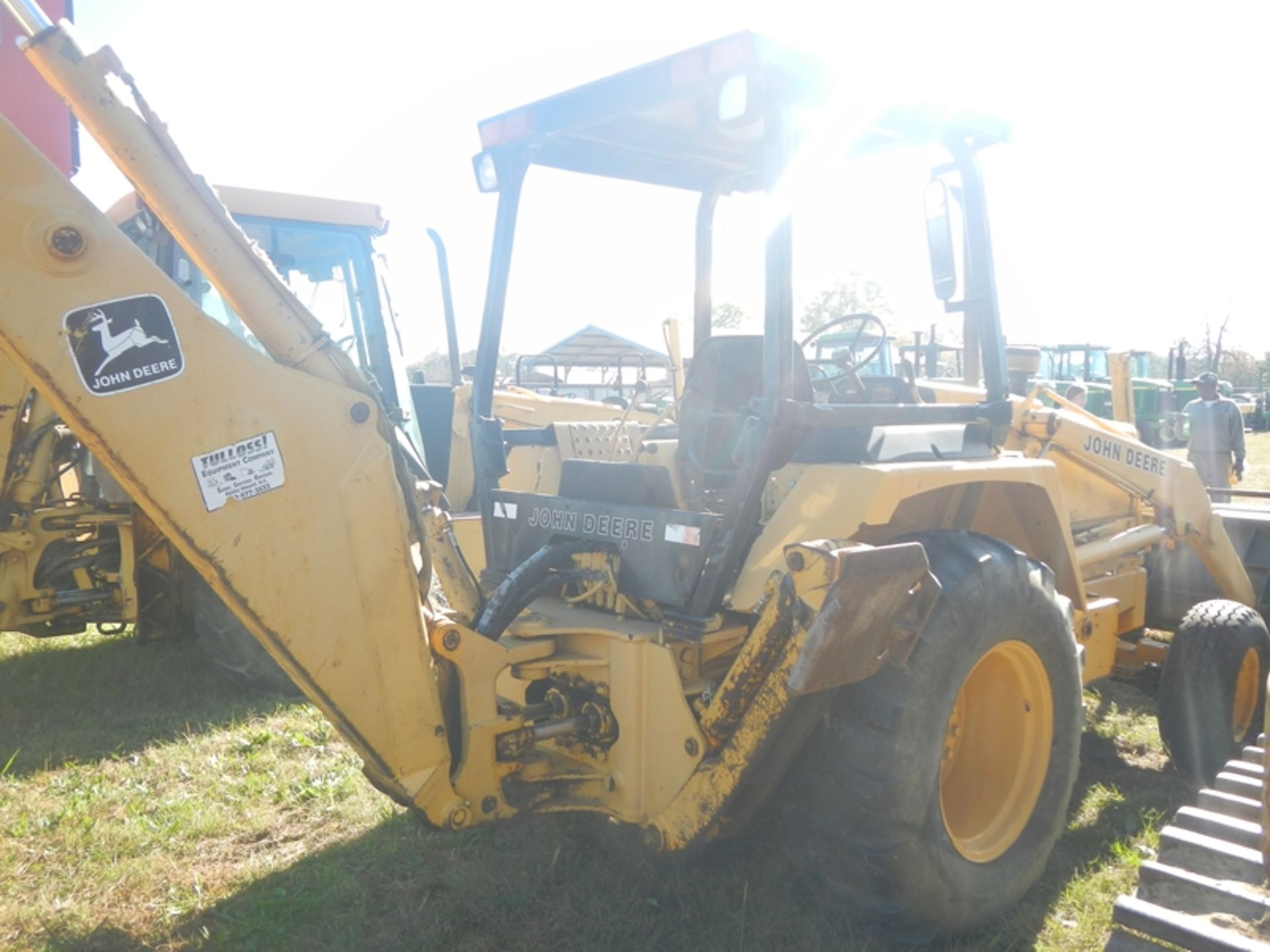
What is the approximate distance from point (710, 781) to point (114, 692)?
13.0ft

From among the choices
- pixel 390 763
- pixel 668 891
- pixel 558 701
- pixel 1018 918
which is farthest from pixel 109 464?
pixel 1018 918

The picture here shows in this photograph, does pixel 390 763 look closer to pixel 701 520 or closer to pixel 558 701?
pixel 558 701

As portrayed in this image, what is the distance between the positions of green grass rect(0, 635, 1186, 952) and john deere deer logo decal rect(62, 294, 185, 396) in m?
1.68

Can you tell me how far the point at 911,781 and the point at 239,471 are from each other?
1.82 metres

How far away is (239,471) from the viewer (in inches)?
93.5

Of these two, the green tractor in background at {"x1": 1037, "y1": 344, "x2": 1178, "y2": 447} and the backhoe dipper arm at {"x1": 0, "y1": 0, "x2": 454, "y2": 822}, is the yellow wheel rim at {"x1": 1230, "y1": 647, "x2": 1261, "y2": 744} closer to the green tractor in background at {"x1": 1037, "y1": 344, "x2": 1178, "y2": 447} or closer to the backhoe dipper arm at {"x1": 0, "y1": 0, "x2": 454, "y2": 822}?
the backhoe dipper arm at {"x1": 0, "y1": 0, "x2": 454, "y2": 822}

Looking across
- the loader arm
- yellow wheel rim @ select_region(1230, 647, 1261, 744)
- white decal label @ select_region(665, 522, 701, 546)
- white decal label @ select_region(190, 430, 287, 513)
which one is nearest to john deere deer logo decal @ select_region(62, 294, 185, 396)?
white decal label @ select_region(190, 430, 287, 513)

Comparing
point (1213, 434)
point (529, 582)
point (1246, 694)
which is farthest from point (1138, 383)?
point (529, 582)

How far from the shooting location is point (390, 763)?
2641 millimetres

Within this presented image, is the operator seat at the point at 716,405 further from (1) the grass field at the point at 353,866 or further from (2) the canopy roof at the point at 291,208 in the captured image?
(2) the canopy roof at the point at 291,208

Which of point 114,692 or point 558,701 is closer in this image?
point 558,701

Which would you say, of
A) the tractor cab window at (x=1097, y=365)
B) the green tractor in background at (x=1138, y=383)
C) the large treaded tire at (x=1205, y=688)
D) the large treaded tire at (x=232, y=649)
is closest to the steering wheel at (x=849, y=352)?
the large treaded tire at (x=1205, y=688)

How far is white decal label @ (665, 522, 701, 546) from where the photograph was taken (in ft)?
9.45

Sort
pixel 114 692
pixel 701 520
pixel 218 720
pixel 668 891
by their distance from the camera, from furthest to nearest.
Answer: pixel 114 692 → pixel 218 720 → pixel 668 891 → pixel 701 520
